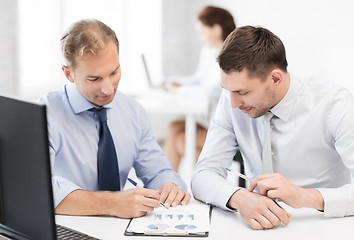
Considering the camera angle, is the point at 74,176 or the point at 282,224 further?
the point at 74,176

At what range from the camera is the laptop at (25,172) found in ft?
3.09

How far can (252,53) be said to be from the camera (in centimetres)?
160

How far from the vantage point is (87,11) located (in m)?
4.60

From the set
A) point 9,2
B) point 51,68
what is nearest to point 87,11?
point 51,68

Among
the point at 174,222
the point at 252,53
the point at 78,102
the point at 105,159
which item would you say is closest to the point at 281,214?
the point at 174,222

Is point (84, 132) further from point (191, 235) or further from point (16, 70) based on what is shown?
point (16, 70)

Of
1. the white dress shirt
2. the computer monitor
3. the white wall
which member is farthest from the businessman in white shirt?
the white wall

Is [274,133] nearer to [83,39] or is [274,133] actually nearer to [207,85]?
[83,39]

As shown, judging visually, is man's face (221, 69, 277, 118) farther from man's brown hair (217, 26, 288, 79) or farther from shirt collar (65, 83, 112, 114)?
shirt collar (65, 83, 112, 114)

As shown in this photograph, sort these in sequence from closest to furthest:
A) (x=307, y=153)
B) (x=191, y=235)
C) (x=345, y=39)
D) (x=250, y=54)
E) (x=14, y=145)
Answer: (x=14, y=145)
(x=191, y=235)
(x=250, y=54)
(x=307, y=153)
(x=345, y=39)

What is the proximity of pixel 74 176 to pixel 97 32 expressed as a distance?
1.60 ft

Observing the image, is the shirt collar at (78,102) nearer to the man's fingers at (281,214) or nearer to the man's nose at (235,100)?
the man's nose at (235,100)

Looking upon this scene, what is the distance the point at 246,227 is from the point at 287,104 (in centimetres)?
50

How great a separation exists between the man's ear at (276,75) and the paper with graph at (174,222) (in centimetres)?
47
